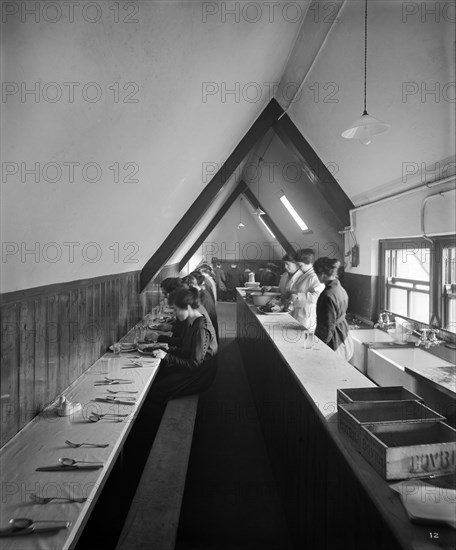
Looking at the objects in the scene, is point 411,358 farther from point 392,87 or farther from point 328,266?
point 392,87

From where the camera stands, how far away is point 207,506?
290 cm

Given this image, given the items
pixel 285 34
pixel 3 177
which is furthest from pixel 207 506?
pixel 285 34

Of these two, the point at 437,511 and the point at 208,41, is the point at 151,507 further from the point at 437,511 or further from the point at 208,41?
the point at 208,41

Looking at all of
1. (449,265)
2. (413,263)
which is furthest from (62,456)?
(413,263)

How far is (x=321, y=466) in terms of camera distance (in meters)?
1.83

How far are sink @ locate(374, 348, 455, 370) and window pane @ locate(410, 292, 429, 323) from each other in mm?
439

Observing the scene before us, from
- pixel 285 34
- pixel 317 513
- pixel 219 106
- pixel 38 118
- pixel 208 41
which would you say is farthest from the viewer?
pixel 285 34

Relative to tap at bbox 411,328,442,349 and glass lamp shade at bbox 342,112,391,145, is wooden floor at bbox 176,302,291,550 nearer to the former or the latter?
tap at bbox 411,328,442,349

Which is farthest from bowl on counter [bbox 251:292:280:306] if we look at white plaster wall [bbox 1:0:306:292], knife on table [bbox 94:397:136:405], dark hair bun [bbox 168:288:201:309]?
knife on table [bbox 94:397:136:405]

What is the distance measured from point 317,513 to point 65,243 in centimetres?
206

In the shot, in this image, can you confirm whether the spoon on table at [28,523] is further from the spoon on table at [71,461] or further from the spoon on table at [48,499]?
the spoon on table at [71,461]

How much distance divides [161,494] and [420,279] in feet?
13.0

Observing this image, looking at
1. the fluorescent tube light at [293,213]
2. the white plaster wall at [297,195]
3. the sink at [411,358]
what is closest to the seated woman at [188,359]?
the sink at [411,358]

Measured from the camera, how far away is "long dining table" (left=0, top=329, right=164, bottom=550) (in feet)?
4.96
